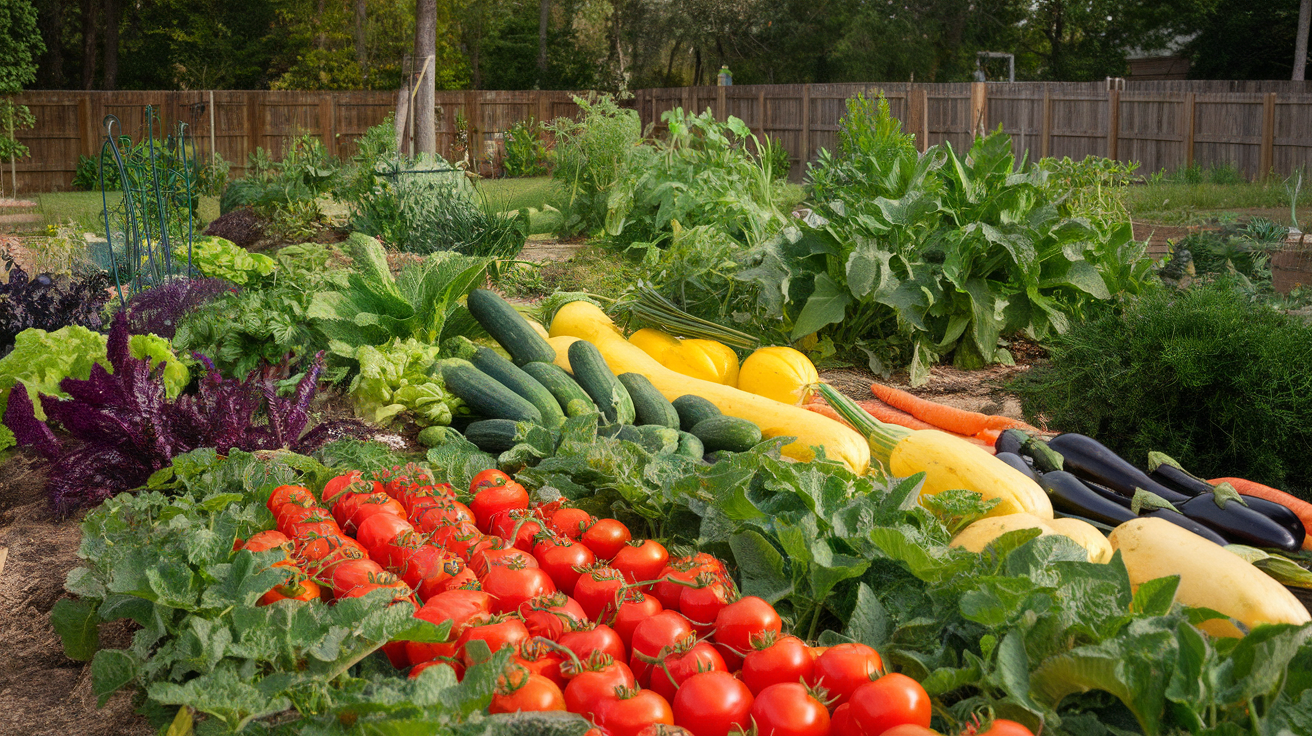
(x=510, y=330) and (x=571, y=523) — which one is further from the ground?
(x=510, y=330)

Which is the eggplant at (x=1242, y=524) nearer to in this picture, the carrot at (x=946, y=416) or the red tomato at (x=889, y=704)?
the carrot at (x=946, y=416)

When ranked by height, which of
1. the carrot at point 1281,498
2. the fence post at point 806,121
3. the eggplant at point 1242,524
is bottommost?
the carrot at point 1281,498

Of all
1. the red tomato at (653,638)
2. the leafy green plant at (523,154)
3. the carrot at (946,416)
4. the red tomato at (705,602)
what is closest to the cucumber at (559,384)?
the carrot at (946,416)

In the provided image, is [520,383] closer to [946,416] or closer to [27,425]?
[27,425]

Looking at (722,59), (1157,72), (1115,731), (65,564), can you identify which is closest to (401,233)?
(65,564)

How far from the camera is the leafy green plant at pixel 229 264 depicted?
535 centimetres

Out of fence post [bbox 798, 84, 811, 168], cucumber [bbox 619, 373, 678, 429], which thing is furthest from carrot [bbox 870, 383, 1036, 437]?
fence post [bbox 798, 84, 811, 168]

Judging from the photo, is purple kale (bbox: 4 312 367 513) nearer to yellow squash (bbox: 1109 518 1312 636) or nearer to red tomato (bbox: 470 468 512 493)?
red tomato (bbox: 470 468 512 493)

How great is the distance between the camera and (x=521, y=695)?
59.1 inches

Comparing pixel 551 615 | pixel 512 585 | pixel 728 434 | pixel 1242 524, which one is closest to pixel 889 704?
pixel 551 615

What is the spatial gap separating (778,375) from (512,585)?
8.52 feet

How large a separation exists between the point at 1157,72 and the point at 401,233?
34457mm

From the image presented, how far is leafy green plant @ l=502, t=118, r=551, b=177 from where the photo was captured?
19.6 meters

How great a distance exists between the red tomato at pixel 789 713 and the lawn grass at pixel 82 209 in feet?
38.0
